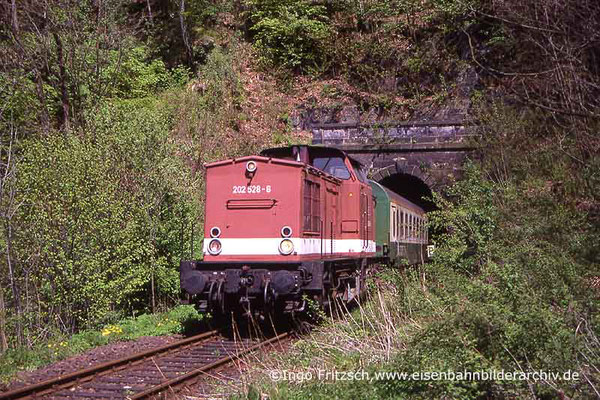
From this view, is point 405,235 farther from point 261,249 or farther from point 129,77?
point 129,77

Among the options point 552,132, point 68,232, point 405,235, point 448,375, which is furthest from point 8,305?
point 552,132

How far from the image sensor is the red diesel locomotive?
1077 cm

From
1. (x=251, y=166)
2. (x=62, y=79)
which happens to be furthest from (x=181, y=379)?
(x=62, y=79)

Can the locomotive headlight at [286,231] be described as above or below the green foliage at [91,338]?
above

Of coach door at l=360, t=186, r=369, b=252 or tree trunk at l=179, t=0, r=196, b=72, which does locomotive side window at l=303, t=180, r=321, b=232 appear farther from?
tree trunk at l=179, t=0, r=196, b=72

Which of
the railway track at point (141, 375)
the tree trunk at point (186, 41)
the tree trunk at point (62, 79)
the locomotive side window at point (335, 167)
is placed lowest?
the railway track at point (141, 375)

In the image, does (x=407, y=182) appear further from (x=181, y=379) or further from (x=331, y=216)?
(x=181, y=379)

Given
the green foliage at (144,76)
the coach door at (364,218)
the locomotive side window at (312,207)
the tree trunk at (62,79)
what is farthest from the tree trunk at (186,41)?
the locomotive side window at (312,207)

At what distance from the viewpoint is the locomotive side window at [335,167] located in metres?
13.9

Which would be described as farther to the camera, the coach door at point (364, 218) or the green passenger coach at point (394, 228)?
the green passenger coach at point (394, 228)

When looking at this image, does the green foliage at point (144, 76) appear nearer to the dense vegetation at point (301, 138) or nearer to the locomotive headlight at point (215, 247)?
the dense vegetation at point (301, 138)

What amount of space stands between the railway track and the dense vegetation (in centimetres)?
171

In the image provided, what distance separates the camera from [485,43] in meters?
27.1

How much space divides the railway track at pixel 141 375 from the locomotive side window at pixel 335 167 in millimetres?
4715
